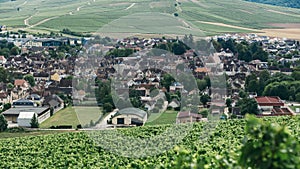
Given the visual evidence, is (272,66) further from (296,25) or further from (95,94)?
(296,25)

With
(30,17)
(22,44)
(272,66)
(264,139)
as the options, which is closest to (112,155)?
(264,139)

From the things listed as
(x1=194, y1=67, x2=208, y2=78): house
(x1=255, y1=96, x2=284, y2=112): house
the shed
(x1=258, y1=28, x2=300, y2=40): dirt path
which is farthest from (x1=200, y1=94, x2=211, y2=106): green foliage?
(x1=258, y1=28, x2=300, y2=40): dirt path

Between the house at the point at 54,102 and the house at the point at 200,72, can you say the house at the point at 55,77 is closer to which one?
the house at the point at 54,102

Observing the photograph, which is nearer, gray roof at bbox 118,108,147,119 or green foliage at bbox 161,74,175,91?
gray roof at bbox 118,108,147,119

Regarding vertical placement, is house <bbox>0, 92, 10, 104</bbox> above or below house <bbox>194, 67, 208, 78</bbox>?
below

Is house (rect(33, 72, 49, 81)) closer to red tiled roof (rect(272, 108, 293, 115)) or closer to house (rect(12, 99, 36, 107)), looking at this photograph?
house (rect(12, 99, 36, 107))

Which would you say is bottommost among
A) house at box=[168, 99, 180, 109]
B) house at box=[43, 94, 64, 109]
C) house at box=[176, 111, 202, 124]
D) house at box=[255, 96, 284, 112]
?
house at box=[43, 94, 64, 109]
